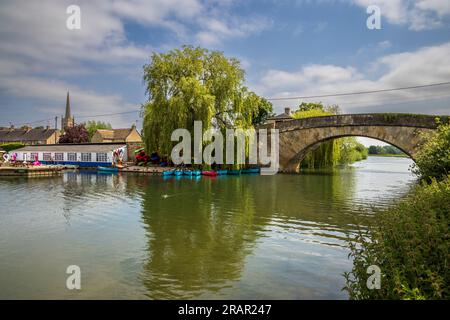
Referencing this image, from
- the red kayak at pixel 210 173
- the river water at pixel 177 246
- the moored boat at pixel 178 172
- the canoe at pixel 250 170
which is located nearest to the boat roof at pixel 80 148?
the moored boat at pixel 178 172

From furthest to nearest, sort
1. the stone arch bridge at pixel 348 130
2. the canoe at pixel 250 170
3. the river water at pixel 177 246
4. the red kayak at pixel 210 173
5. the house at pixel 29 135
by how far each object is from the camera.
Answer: the house at pixel 29 135 < the canoe at pixel 250 170 < the red kayak at pixel 210 173 < the stone arch bridge at pixel 348 130 < the river water at pixel 177 246

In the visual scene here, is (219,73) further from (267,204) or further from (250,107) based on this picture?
(267,204)

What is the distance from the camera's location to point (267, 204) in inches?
651

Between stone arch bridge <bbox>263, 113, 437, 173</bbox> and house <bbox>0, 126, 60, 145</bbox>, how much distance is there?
63.3 meters

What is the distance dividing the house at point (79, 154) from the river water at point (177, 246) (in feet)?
92.2

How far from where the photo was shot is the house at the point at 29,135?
82250mm

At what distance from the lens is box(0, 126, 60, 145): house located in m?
82.2

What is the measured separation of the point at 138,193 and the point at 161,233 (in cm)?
971

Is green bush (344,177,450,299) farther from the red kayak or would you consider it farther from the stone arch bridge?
the red kayak

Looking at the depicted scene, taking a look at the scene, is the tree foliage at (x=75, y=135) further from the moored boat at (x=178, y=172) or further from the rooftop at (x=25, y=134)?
the moored boat at (x=178, y=172)

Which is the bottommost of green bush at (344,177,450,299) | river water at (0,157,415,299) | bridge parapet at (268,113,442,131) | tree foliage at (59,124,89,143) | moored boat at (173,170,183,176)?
river water at (0,157,415,299)

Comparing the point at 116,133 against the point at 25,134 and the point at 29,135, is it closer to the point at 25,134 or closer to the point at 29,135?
the point at 29,135

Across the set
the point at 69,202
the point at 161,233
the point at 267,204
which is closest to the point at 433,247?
the point at 161,233

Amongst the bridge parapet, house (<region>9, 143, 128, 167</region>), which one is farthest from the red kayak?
house (<region>9, 143, 128, 167</region>)
